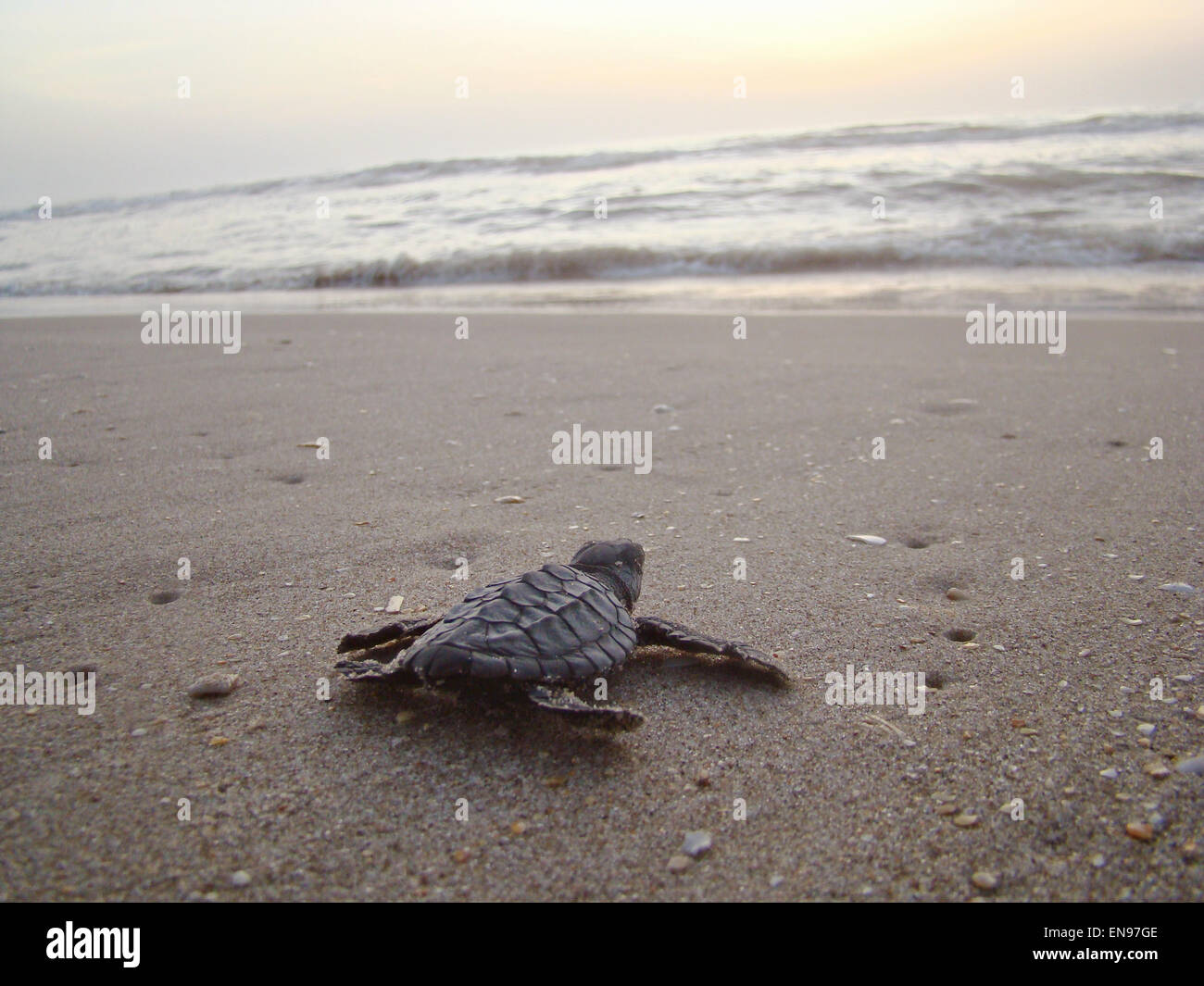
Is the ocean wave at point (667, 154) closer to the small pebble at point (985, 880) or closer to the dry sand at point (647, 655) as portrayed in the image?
the dry sand at point (647, 655)

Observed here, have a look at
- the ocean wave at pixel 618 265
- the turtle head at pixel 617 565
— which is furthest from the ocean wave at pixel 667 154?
the turtle head at pixel 617 565

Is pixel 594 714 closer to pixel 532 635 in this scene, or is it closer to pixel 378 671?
pixel 532 635

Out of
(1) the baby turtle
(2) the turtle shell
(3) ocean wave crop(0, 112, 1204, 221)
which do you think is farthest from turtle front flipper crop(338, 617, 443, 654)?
(3) ocean wave crop(0, 112, 1204, 221)

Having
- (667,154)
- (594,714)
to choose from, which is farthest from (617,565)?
(667,154)

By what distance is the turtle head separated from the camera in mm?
2354

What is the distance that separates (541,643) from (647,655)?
0.46 m

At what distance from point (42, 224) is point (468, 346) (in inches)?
760

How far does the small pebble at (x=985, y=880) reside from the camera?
1.47 meters

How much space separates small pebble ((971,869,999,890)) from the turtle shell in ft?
2.77

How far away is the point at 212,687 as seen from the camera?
204 cm

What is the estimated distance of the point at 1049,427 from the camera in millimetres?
4164

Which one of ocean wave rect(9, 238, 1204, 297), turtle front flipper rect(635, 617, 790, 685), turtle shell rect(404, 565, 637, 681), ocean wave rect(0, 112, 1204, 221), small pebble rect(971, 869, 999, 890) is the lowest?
small pebble rect(971, 869, 999, 890)

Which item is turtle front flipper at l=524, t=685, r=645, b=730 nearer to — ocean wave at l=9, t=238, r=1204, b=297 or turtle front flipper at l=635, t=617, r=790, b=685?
turtle front flipper at l=635, t=617, r=790, b=685

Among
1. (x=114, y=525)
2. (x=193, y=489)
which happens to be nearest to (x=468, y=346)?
(x=193, y=489)
